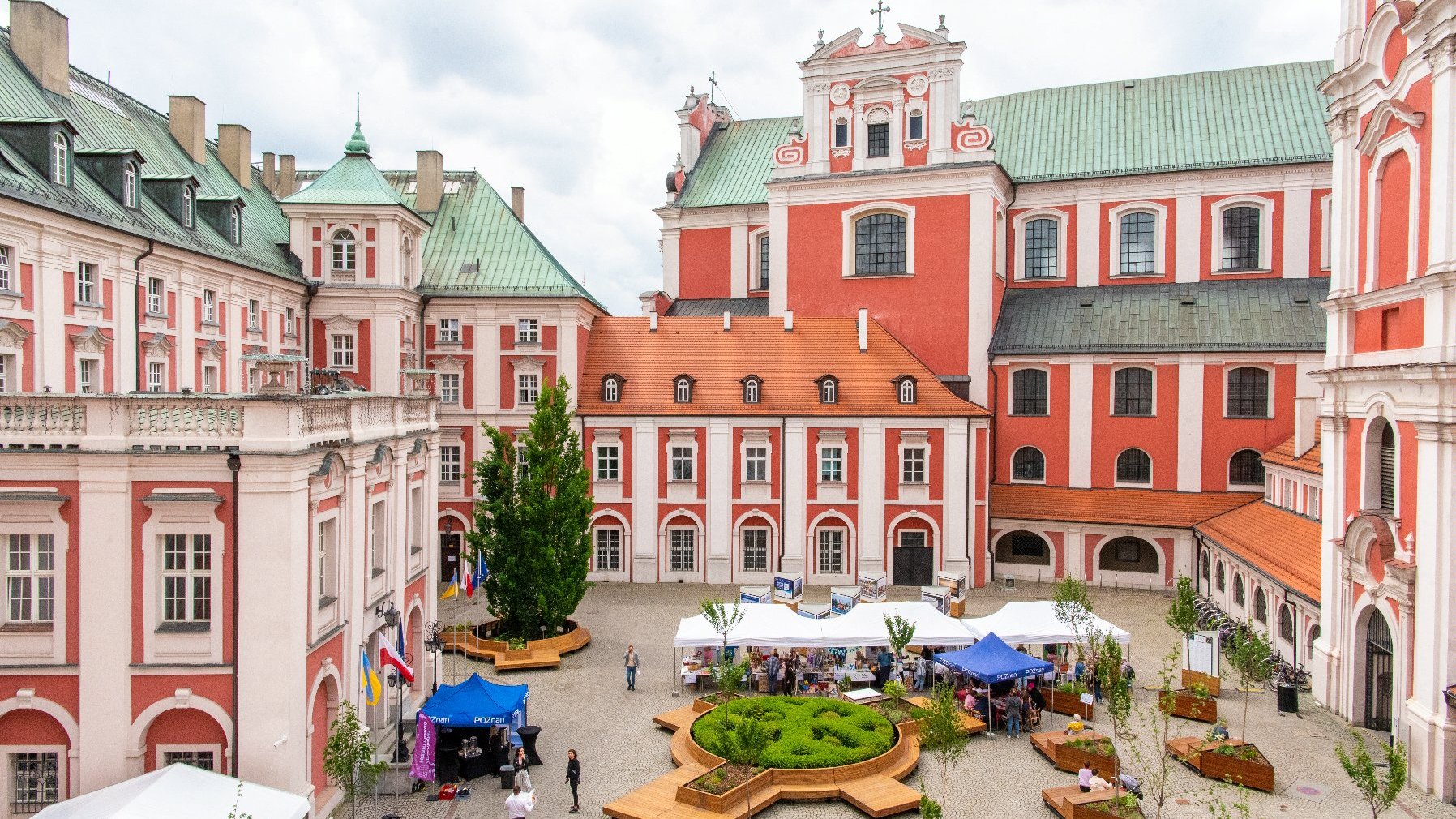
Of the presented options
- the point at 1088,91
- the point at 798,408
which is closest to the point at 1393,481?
the point at 798,408

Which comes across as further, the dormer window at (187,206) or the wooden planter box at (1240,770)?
the dormer window at (187,206)

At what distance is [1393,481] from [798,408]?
19.8m

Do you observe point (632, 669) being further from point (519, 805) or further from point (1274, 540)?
point (1274, 540)

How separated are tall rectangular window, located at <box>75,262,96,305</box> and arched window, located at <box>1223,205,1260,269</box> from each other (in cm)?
3896

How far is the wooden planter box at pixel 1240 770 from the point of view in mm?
18938

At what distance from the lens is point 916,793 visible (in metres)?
18.6

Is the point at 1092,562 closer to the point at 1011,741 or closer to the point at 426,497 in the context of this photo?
the point at 1011,741

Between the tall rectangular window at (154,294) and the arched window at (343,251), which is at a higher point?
the arched window at (343,251)

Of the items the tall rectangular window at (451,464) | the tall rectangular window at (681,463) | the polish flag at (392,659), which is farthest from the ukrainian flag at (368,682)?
the tall rectangular window at (451,464)

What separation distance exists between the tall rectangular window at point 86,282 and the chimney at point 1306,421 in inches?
1370

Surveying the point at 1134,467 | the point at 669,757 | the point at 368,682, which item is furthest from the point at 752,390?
the point at 368,682

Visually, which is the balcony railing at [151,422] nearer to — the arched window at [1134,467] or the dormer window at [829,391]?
the dormer window at [829,391]

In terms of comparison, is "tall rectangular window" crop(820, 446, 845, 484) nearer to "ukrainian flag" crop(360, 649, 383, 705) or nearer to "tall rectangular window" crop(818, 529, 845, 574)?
"tall rectangular window" crop(818, 529, 845, 574)

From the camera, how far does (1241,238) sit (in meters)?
41.1
